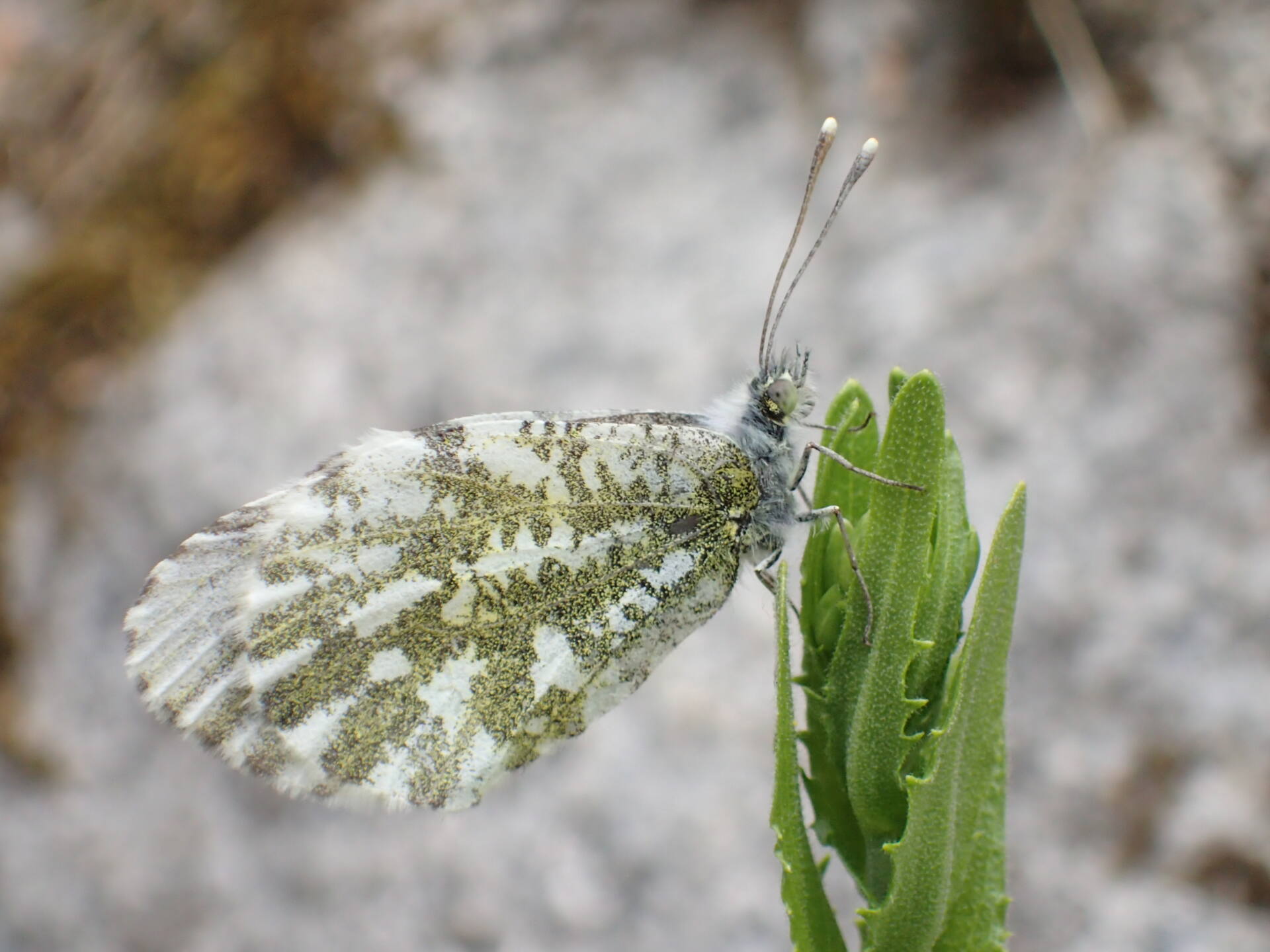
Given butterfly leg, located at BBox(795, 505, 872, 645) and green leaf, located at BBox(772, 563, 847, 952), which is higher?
butterfly leg, located at BBox(795, 505, 872, 645)

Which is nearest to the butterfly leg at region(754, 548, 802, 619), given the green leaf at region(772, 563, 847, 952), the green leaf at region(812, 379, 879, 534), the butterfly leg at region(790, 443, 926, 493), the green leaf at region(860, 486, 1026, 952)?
the butterfly leg at region(790, 443, 926, 493)

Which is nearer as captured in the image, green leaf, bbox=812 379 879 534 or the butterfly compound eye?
green leaf, bbox=812 379 879 534

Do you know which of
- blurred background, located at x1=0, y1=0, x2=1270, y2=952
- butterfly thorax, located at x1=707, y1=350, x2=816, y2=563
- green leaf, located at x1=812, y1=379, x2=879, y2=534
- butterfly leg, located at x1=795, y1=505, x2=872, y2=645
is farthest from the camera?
blurred background, located at x1=0, y1=0, x2=1270, y2=952

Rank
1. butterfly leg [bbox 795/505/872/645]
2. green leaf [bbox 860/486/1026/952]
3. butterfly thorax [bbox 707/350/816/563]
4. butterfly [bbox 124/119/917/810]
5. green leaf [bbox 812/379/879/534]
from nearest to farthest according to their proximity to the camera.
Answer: green leaf [bbox 860/486/1026/952] → butterfly leg [bbox 795/505/872/645] → green leaf [bbox 812/379/879/534] → butterfly [bbox 124/119/917/810] → butterfly thorax [bbox 707/350/816/563]

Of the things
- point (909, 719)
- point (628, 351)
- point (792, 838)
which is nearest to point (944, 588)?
point (909, 719)

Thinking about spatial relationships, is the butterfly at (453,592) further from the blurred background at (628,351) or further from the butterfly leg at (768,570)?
the blurred background at (628,351)

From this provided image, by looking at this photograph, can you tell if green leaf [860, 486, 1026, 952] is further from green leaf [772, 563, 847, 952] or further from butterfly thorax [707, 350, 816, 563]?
butterfly thorax [707, 350, 816, 563]

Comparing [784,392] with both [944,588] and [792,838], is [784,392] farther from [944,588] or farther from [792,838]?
[792,838]
